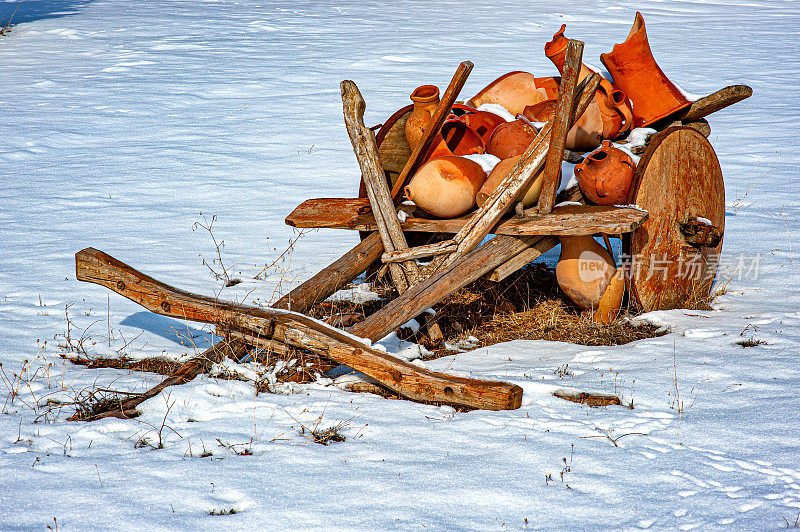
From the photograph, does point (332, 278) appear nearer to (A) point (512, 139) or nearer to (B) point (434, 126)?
(B) point (434, 126)

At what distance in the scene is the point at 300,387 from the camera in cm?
343

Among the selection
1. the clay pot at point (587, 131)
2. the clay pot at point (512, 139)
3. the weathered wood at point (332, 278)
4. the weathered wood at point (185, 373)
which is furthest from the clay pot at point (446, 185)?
the weathered wood at point (185, 373)

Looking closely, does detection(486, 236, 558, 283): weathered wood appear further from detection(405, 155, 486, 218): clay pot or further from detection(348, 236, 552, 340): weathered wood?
detection(405, 155, 486, 218): clay pot

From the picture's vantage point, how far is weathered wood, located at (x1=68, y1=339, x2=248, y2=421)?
9.88 feet

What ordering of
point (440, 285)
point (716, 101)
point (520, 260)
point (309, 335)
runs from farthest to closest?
point (716, 101)
point (520, 260)
point (440, 285)
point (309, 335)

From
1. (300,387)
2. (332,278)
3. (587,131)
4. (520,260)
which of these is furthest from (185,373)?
(587,131)

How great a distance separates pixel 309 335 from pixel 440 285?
0.85 meters

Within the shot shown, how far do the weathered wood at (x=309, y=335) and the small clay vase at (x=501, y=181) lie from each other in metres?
1.27

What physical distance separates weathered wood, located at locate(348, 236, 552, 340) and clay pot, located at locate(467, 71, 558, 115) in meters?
1.38

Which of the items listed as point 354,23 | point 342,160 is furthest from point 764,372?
point 354,23

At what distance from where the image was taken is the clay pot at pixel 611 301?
4.27 metres

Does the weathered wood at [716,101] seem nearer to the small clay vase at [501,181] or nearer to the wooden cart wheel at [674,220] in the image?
the wooden cart wheel at [674,220]

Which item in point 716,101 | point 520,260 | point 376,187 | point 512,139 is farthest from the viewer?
point 716,101

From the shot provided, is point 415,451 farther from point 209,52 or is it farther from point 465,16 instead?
point 465,16
